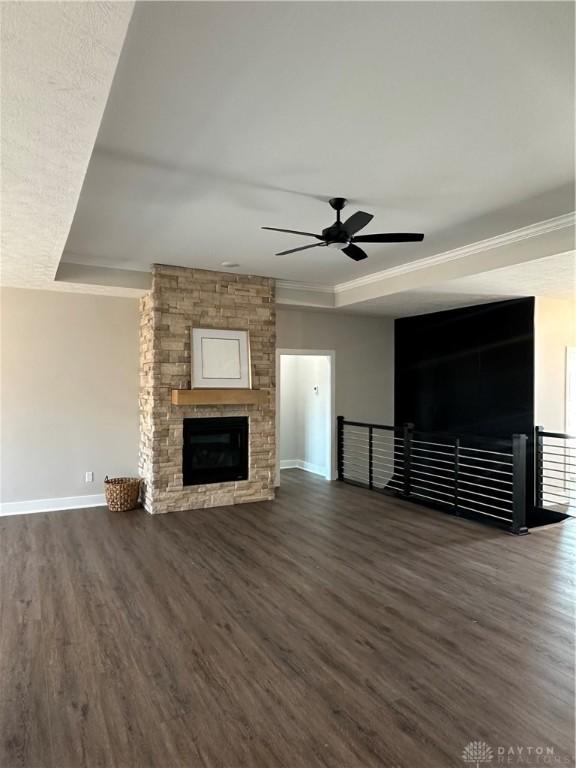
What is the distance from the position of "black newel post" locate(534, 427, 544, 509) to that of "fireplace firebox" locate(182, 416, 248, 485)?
3559 mm

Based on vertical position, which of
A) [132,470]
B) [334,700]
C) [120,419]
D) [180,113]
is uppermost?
[180,113]

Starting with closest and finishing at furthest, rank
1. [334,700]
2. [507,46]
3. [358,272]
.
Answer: [507,46]
[334,700]
[358,272]

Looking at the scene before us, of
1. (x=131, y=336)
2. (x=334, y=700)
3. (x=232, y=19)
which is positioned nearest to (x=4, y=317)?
(x=131, y=336)

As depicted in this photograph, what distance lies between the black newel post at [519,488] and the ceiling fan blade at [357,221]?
9.87 feet

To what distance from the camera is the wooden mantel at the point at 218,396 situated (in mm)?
5879

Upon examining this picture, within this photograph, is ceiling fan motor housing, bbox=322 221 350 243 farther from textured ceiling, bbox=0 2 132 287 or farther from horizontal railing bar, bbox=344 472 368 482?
horizontal railing bar, bbox=344 472 368 482

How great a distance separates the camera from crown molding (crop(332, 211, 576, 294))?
412cm

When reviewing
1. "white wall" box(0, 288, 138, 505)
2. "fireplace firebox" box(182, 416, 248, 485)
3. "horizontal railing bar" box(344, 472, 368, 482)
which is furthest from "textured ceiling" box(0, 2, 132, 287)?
"horizontal railing bar" box(344, 472, 368, 482)

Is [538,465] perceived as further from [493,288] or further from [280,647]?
[280,647]

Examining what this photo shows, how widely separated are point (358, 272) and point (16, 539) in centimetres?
478

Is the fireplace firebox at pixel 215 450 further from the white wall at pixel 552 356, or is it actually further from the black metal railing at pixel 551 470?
the white wall at pixel 552 356

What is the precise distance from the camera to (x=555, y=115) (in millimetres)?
2611

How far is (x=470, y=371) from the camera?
282 inches

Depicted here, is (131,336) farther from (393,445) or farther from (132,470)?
(393,445)
